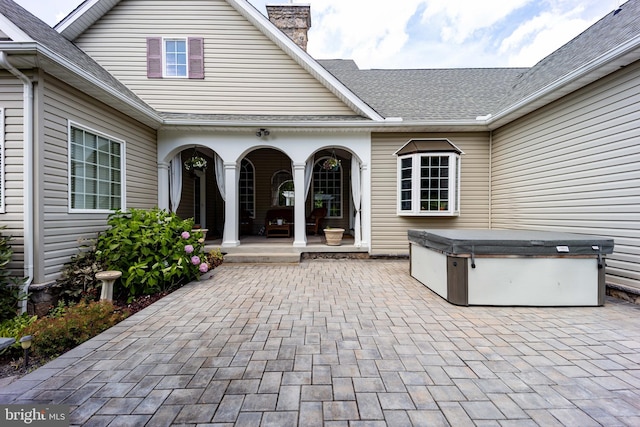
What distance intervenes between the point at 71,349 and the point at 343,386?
2556 millimetres

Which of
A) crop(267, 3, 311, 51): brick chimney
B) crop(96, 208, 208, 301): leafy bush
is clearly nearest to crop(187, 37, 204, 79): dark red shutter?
crop(267, 3, 311, 51): brick chimney

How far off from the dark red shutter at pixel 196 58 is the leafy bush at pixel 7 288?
5091 mm

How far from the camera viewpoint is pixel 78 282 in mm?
3957

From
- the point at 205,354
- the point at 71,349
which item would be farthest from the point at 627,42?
the point at 71,349

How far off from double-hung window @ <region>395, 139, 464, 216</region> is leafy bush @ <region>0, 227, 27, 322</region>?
664 centimetres

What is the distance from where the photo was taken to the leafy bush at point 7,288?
3.43m

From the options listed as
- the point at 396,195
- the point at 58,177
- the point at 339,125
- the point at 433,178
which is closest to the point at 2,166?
the point at 58,177

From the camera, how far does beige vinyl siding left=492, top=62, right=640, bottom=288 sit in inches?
147

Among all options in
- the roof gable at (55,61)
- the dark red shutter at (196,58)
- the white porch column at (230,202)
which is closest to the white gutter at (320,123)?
the white porch column at (230,202)

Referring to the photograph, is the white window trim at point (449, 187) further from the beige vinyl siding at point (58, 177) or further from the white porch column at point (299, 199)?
the beige vinyl siding at point (58, 177)

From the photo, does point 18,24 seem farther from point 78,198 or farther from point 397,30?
point 397,30

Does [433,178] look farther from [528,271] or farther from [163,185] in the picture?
[163,185]

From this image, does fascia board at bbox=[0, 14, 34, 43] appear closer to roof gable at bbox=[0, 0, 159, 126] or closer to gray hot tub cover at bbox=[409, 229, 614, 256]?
roof gable at bbox=[0, 0, 159, 126]

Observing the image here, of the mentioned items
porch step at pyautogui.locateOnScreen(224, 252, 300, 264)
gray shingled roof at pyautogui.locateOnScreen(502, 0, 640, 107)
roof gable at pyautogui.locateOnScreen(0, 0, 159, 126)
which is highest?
gray shingled roof at pyautogui.locateOnScreen(502, 0, 640, 107)
